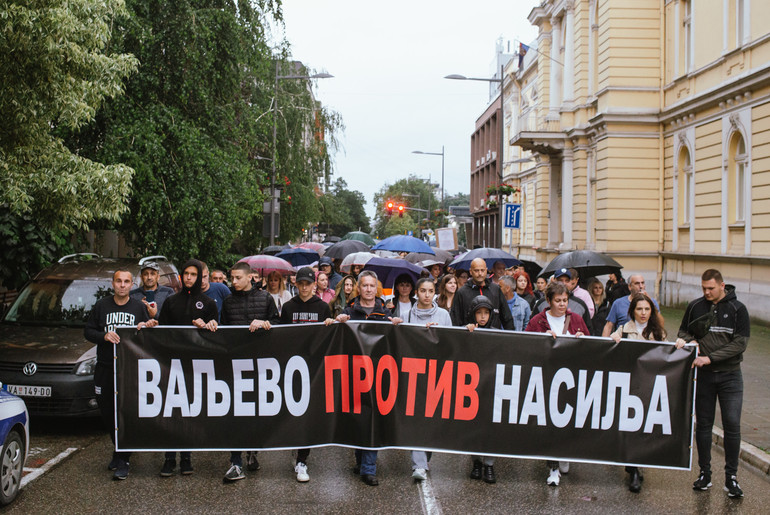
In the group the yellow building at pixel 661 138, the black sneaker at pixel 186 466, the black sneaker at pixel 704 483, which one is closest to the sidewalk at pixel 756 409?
the black sneaker at pixel 704 483

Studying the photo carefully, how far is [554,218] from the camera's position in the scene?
37594 mm

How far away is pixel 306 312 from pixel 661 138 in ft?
74.5

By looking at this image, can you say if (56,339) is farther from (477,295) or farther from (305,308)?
(477,295)

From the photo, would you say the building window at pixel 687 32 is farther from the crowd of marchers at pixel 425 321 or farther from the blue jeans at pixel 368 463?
the blue jeans at pixel 368 463

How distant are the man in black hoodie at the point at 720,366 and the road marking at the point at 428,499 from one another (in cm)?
230

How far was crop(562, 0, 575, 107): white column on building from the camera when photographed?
32.8 metres

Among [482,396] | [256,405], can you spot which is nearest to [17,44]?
[256,405]

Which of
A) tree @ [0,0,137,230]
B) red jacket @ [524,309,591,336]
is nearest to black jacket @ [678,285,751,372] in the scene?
red jacket @ [524,309,591,336]

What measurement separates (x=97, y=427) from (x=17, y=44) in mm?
4551

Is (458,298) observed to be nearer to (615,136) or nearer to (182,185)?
(182,185)

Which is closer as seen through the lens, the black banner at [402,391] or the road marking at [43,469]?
the road marking at [43,469]

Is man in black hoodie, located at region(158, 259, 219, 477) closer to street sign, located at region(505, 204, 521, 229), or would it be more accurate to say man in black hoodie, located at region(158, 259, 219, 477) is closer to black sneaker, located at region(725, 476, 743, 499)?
black sneaker, located at region(725, 476, 743, 499)

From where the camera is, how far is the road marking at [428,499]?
6043mm

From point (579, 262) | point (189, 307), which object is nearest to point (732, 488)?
point (189, 307)
